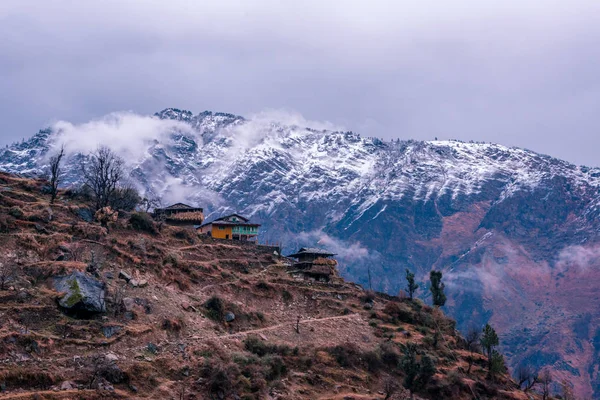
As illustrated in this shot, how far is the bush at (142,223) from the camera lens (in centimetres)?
7344

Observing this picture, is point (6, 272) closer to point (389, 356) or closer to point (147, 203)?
point (389, 356)

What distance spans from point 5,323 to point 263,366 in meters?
20.3

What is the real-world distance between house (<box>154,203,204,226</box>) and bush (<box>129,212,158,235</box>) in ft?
47.7

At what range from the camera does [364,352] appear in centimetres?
6456

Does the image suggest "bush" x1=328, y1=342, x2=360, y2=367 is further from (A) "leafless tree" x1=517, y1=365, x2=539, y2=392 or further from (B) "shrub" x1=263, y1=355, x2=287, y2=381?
(A) "leafless tree" x1=517, y1=365, x2=539, y2=392

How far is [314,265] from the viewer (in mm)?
86875

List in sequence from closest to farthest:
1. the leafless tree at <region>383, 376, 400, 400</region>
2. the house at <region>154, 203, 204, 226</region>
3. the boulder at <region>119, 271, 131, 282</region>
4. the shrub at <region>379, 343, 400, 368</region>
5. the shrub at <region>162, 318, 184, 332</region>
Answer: the shrub at <region>162, 318, 184, 332</region>
the boulder at <region>119, 271, 131, 282</region>
the leafless tree at <region>383, 376, 400, 400</region>
the shrub at <region>379, 343, 400, 368</region>
the house at <region>154, 203, 204, 226</region>

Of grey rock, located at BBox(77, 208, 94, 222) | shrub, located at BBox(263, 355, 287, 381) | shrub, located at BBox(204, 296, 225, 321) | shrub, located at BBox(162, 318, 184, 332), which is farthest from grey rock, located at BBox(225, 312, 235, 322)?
grey rock, located at BBox(77, 208, 94, 222)

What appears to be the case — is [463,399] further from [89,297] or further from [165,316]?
[89,297]

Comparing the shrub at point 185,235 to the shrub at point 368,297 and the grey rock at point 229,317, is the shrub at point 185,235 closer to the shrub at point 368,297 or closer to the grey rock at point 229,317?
the grey rock at point 229,317

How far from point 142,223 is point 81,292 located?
2583 centimetres

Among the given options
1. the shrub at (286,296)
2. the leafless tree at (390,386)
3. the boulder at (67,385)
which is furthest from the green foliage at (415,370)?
the boulder at (67,385)

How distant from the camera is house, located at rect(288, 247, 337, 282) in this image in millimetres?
84188

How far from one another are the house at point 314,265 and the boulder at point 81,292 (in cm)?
3689
